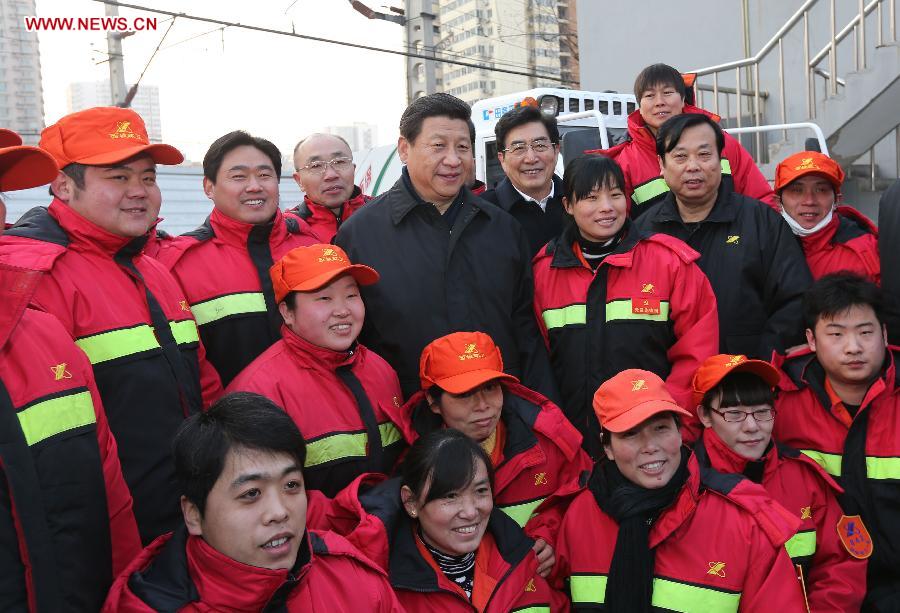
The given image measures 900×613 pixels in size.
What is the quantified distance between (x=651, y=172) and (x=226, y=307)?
265 centimetres

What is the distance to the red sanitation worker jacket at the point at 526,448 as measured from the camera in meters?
3.31

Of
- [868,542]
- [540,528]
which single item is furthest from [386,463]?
[868,542]

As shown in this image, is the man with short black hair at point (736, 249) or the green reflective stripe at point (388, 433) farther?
the man with short black hair at point (736, 249)

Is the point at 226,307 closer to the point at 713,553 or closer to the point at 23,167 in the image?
the point at 23,167

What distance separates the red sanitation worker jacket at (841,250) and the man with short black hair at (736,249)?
0.36 meters

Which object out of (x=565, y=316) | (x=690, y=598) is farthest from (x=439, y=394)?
(x=690, y=598)

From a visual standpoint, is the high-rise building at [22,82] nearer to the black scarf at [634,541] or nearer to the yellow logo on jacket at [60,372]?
the yellow logo on jacket at [60,372]

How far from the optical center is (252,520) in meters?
2.30

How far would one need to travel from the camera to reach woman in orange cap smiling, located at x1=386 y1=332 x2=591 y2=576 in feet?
10.8

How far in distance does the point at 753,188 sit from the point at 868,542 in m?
2.38

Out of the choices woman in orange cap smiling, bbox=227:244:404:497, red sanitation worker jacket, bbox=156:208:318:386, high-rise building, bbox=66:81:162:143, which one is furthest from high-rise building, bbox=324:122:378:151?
woman in orange cap smiling, bbox=227:244:404:497

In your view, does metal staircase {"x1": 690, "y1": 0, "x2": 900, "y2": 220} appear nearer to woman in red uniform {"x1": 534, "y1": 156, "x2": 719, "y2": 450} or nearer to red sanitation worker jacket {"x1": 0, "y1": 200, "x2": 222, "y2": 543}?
woman in red uniform {"x1": 534, "y1": 156, "x2": 719, "y2": 450}

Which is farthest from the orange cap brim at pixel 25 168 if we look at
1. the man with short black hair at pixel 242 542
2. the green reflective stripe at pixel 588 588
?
the green reflective stripe at pixel 588 588

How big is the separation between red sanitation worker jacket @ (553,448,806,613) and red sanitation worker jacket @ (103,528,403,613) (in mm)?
844
